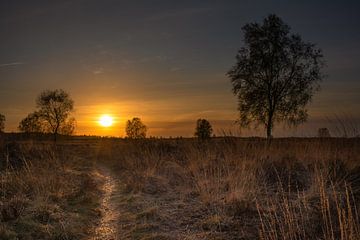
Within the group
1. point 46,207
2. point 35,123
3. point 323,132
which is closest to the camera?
point 46,207

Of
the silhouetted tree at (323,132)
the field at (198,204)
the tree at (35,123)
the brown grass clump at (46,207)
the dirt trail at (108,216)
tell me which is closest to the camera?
the field at (198,204)

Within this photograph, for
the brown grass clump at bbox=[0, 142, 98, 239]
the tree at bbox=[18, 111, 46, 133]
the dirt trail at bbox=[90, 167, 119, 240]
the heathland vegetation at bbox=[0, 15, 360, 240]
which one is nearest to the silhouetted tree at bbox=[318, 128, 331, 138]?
the heathland vegetation at bbox=[0, 15, 360, 240]

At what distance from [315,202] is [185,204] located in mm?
2698

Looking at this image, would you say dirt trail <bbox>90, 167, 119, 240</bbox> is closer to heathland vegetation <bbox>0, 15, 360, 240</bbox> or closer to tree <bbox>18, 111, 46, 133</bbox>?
heathland vegetation <bbox>0, 15, 360, 240</bbox>

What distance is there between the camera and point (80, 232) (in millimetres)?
6496

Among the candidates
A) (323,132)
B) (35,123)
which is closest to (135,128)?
(35,123)

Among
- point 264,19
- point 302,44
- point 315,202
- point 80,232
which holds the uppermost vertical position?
point 264,19

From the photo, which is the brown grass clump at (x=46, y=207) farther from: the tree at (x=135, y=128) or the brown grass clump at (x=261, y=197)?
the tree at (x=135, y=128)

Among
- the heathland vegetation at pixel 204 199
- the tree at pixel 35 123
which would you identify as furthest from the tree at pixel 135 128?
the heathland vegetation at pixel 204 199

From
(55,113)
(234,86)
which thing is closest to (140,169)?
(234,86)

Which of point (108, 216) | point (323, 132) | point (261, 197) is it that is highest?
point (323, 132)

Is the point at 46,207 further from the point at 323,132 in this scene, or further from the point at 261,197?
the point at 323,132

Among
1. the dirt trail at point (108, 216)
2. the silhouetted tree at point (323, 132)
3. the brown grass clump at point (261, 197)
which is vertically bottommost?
the dirt trail at point (108, 216)

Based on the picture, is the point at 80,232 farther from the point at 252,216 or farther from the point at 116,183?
the point at 116,183
